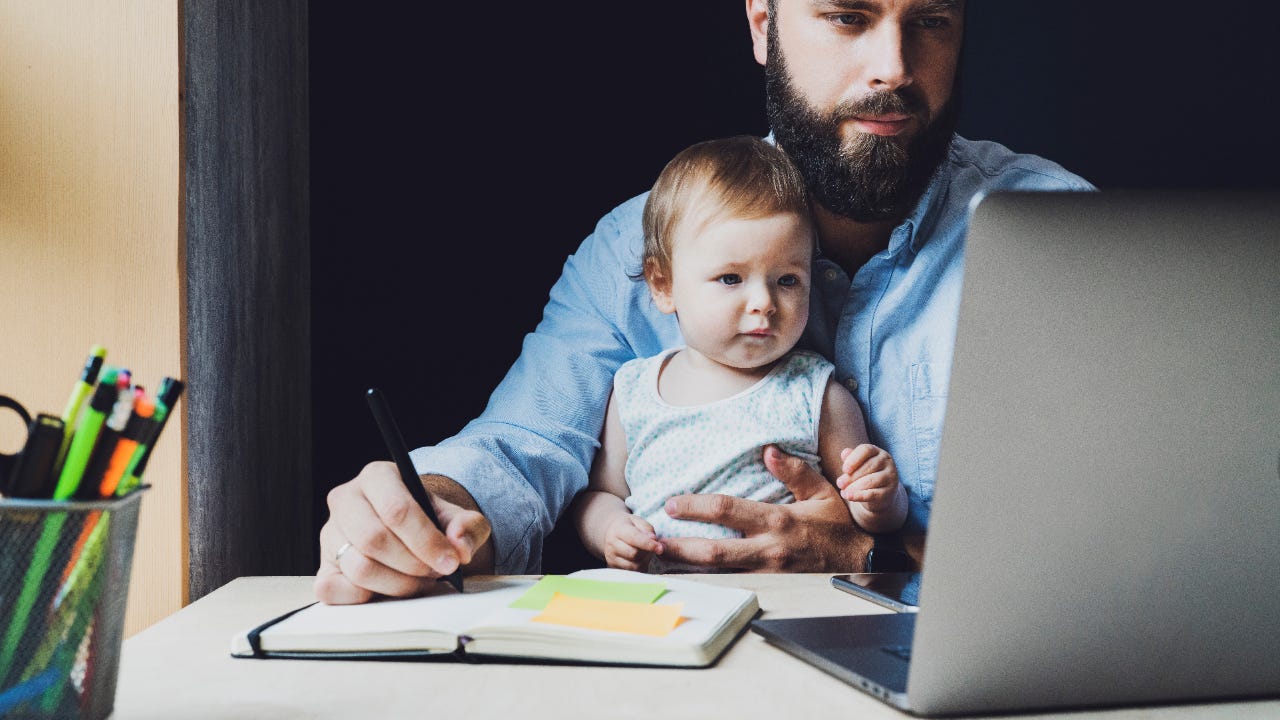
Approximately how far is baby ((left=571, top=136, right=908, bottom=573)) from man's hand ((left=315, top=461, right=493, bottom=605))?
0.46 m

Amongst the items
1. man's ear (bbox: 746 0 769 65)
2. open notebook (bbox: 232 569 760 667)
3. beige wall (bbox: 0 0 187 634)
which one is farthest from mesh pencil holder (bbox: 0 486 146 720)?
man's ear (bbox: 746 0 769 65)

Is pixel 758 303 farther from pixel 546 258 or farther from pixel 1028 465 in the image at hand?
pixel 1028 465

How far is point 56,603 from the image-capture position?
65 centimetres

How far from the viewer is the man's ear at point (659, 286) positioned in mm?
1647

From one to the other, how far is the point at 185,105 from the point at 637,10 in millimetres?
1016

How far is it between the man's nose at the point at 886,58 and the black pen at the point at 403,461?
1013mm

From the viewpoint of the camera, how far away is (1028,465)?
618mm

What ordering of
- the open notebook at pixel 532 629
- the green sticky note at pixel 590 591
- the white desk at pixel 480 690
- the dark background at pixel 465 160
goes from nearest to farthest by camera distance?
the white desk at pixel 480 690
the open notebook at pixel 532 629
the green sticky note at pixel 590 591
the dark background at pixel 465 160

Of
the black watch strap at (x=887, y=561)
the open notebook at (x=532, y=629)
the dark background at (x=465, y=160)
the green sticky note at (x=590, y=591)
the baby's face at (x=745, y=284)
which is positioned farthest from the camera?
the dark background at (x=465, y=160)

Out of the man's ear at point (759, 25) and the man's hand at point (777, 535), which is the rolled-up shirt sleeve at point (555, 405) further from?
the man's ear at point (759, 25)

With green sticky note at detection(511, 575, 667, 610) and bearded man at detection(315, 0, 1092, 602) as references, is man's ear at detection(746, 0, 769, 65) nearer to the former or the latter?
bearded man at detection(315, 0, 1092, 602)

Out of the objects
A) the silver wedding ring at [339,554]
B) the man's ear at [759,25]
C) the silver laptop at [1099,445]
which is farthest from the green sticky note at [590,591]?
the man's ear at [759,25]

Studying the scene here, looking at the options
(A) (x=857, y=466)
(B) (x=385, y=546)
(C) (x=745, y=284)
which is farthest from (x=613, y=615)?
(C) (x=745, y=284)

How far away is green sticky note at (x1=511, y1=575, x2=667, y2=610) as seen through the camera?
0.93 metres
